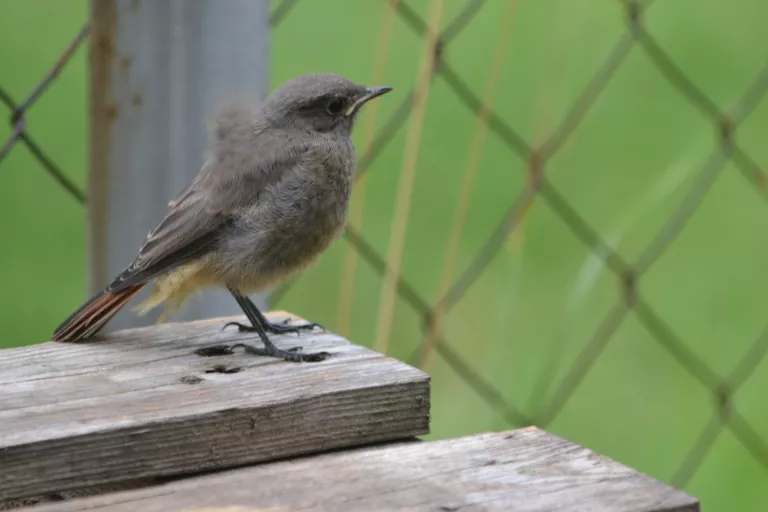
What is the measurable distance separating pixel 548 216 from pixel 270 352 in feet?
10.0

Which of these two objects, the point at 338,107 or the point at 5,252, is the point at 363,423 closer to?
the point at 338,107

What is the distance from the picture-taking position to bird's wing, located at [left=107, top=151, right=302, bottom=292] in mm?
2773

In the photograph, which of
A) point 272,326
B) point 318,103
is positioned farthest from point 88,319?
point 318,103

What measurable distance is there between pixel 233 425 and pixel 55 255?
281 centimetres

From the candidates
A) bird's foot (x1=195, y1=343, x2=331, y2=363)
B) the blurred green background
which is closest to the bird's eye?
the blurred green background

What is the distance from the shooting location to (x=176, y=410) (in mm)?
2047

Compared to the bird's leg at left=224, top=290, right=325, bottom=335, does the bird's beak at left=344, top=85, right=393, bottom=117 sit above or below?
above

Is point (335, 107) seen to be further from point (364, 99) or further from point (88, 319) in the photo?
point (88, 319)

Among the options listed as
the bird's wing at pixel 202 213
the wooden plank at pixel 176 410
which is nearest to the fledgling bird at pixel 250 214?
the bird's wing at pixel 202 213

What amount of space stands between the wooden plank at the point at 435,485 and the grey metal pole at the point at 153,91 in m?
0.87

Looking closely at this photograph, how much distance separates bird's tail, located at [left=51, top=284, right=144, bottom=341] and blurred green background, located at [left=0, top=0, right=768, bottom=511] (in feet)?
3.99

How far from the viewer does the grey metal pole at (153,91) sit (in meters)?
2.63

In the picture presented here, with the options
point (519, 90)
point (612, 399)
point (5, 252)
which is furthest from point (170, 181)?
point (519, 90)

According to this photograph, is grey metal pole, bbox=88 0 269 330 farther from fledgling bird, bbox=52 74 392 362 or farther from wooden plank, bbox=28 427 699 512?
wooden plank, bbox=28 427 699 512
